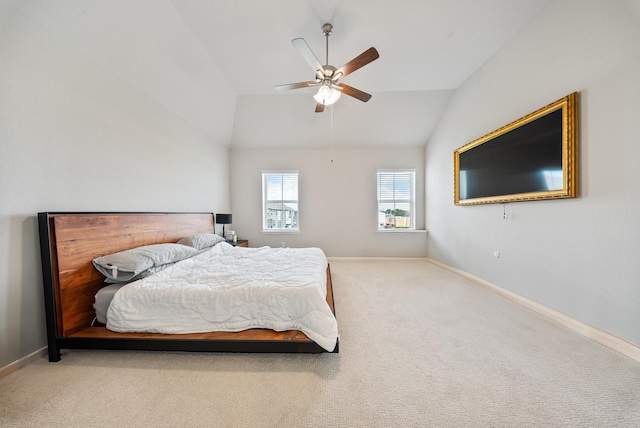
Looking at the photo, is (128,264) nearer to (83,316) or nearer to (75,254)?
(75,254)

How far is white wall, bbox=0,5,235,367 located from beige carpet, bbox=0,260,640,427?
0.58 meters

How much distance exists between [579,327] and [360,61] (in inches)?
128

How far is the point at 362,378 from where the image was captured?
152 centimetres

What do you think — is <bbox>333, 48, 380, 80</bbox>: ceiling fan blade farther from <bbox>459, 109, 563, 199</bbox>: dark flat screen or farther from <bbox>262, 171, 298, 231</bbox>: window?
<bbox>262, 171, 298, 231</bbox>: window

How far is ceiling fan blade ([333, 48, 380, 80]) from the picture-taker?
209cm

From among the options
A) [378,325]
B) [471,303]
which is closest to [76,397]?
[378,325]

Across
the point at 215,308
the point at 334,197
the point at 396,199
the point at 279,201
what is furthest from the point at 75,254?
the point at 396,199

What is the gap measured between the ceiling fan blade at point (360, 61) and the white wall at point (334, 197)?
2717mm

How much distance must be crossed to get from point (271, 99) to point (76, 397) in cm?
431

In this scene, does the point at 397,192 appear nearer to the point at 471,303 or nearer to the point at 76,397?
the point at 471,303

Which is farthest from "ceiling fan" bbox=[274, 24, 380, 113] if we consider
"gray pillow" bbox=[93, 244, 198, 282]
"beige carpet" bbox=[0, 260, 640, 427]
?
"beige carpet" bbox=[0, 260, 640, 427]

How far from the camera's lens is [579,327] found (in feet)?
6.77

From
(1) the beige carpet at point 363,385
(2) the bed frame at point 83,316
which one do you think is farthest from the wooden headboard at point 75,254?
(1) the beige carpet at point 363,385

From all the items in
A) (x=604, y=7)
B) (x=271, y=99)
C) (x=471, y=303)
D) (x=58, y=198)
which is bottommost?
(x=471, y=303)
